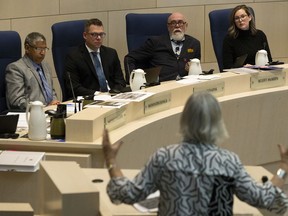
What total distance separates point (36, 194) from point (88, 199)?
961 millimetres

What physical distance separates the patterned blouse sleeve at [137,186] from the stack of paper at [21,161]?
1.08 metres

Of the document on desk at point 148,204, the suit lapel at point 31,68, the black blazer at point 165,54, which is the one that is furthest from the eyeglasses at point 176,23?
the document on desk at point 148,204

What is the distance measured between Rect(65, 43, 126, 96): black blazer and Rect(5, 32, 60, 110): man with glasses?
0.27 meters

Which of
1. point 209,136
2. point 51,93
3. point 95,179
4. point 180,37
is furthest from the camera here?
point 180,37

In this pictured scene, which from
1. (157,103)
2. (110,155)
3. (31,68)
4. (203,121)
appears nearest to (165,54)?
(31,68)

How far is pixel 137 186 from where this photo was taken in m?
2.40

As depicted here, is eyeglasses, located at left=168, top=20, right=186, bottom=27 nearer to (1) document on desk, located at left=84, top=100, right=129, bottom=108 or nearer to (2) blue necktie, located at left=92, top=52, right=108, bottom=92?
(2) blue necktie, located at left=92, top=52, right=108, bottom=92

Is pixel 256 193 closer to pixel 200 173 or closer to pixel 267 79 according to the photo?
pixel 200 173

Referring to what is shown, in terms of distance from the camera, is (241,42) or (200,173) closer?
(200,173)

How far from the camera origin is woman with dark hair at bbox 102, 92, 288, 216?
2.34 meters

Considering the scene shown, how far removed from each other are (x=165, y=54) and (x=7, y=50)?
159 cm

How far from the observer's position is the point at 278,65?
5.61 metres

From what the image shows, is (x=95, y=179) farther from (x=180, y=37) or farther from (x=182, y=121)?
(x=180, y=37)

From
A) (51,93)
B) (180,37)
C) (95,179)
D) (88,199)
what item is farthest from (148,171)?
(180,37)
